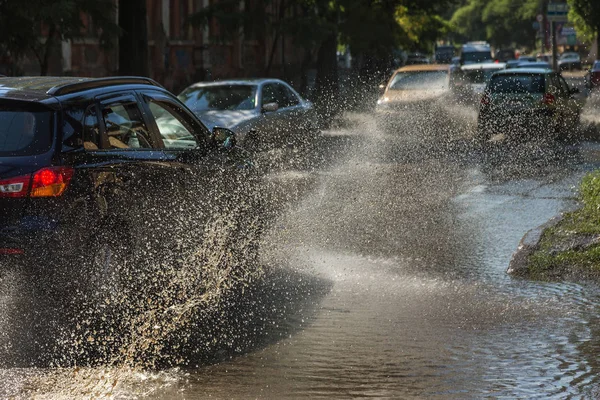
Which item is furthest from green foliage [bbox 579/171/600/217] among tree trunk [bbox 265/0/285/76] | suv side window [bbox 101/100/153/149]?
tree trunk [bbox 265/0/285/76]

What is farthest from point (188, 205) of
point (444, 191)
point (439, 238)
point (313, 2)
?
point (313, 2)

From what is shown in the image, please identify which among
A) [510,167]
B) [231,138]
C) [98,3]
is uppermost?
[98,3]

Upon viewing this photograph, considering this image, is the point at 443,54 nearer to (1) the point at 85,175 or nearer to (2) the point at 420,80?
(2) the point at 420,80

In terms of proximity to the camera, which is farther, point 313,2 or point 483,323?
point 313,2

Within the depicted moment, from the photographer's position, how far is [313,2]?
36219mm

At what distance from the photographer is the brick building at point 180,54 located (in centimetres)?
3259

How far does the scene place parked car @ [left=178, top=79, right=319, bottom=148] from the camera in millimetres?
17922

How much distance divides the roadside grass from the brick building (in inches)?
815

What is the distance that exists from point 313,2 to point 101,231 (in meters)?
29.6

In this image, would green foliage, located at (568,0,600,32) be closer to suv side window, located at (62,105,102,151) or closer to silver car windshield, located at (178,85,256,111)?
silver car windshield, located at (178,85,256,111)

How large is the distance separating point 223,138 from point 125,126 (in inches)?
52.5

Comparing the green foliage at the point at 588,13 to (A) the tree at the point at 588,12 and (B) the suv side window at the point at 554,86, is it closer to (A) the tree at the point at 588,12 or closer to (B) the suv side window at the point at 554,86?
(A) the tree at the point at 588,12

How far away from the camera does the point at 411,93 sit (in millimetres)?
25938

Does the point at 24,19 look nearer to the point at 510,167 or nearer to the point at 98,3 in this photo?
the point at 98,3
